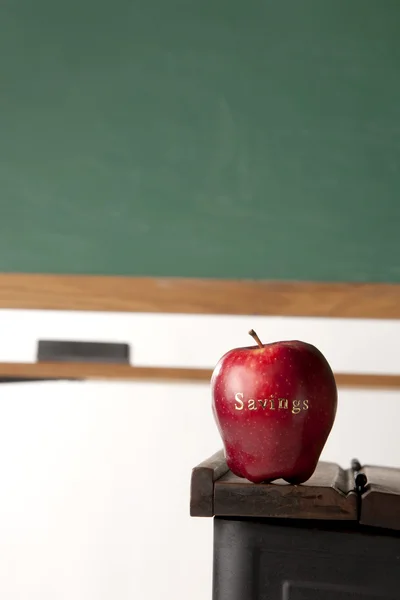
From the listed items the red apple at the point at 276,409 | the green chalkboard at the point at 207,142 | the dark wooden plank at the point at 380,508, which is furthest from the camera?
the green chalkboard at the point at 207,142

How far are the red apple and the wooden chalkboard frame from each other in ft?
2.91

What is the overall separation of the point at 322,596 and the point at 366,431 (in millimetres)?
974

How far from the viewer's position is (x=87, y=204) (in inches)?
70.2

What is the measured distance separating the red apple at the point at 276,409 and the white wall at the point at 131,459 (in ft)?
2.81

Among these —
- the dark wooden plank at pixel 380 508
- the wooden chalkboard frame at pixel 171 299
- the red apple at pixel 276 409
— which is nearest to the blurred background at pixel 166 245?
the wooden chalkboard frame at pixel 171 299

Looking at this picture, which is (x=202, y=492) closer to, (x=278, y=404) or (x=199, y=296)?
(x=278, y=404)

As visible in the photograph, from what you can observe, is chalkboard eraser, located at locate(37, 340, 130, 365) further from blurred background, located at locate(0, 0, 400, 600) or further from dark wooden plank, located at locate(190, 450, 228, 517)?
dark wooden plank, located at locate(190, 450, 228, 517)

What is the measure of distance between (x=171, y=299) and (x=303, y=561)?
1109mm

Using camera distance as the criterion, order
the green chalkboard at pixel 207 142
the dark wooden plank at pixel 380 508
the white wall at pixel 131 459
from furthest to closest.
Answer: the green chalkboard at pixel 207 142, the white wall at pixel 131 459, the dark wooden plank at pixel 380 508

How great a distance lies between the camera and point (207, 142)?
177cm

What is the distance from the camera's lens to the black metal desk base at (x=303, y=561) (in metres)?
0.64

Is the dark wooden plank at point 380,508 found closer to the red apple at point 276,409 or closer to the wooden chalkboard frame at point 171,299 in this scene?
the red apple at point 276,409

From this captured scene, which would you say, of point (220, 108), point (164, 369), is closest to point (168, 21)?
point (220, 108)

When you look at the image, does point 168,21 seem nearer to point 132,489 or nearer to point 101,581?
point 132,489
